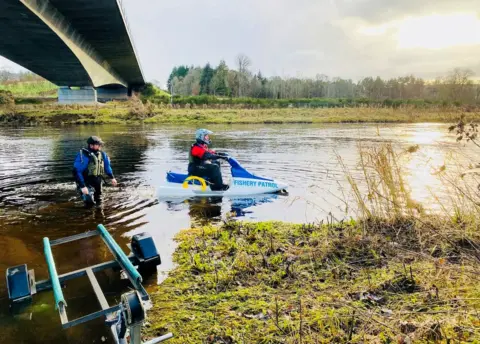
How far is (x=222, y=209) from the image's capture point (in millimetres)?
8359

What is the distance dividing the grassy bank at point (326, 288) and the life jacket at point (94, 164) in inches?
144

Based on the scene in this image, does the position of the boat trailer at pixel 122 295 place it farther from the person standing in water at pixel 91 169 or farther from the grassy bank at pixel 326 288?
the person standing in water at pixel 91 169

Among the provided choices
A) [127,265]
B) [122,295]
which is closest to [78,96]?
[127,265]

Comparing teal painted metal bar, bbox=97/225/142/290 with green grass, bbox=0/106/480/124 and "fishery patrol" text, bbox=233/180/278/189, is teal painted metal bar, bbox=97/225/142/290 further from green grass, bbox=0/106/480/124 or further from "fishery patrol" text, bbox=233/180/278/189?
green grass, bbox=0/106/480/124

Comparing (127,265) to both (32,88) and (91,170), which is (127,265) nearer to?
(91,170)

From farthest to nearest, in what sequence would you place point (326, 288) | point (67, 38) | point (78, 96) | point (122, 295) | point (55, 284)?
1. point (78, 96)
2. point (67, 38)
3. point (326, 288)
4. point (55, 284)
5. point (122, 295)

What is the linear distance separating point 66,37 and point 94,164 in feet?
55.9

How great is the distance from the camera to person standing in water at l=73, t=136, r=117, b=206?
779 cm

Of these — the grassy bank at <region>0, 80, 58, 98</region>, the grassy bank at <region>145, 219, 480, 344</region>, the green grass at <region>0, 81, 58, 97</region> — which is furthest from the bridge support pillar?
the grassy bank at <region>145, 219, 480, 344</region>

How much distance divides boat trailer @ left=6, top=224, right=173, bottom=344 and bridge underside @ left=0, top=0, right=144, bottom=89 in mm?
14786

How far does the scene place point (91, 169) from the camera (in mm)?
8266

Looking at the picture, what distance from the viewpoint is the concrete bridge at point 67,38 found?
17281 mm

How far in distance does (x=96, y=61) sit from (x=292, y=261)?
103 feet

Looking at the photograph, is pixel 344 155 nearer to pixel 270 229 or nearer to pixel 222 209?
pixel 222 209
